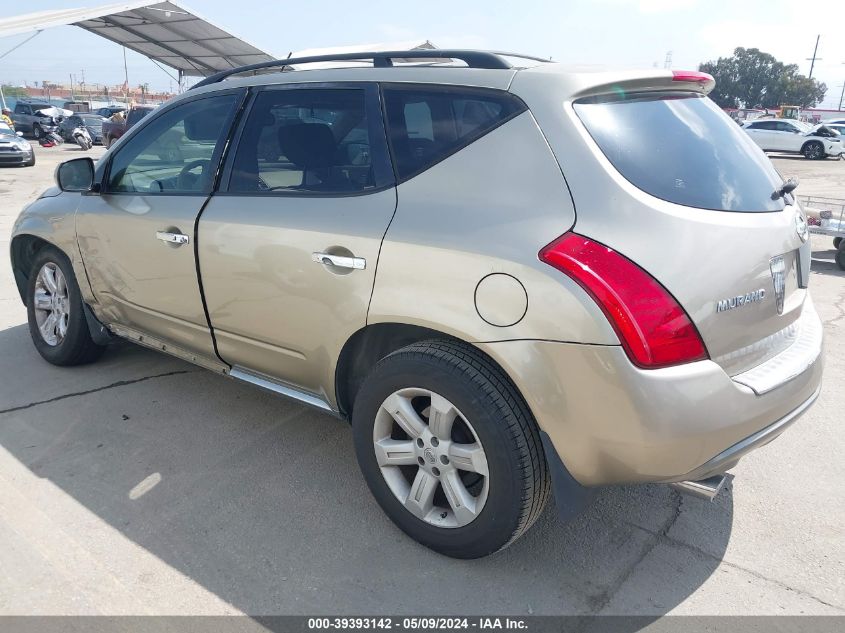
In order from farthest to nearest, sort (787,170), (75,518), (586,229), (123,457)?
(787,170)
(123,457)
(75,518)
(586,229)

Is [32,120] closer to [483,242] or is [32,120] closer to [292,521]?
[292,521]

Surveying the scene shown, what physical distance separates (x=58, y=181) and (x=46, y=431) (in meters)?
1.47

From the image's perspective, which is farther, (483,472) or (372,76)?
(372,76)

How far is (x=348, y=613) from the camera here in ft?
7.46

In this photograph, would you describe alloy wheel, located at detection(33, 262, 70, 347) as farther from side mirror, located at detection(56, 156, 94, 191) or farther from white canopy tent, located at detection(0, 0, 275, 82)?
white canopy tent, located at detection(0, 0, 275, 82)

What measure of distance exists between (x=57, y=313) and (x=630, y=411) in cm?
373

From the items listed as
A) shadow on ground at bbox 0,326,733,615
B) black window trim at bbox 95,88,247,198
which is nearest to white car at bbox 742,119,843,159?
black window trim at bbox 95,88,247,198

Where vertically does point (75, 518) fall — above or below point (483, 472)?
below

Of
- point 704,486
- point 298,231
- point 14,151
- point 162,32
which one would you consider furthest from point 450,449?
point 162,32

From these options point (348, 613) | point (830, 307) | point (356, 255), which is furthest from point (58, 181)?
point (830, 307)

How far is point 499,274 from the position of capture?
7.11 ft

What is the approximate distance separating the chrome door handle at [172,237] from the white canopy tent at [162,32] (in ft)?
74.8

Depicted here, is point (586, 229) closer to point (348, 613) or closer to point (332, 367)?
point (332, 367)

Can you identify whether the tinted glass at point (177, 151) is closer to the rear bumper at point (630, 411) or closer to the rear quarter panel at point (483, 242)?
the rear quarter panel at point (483, 242)
